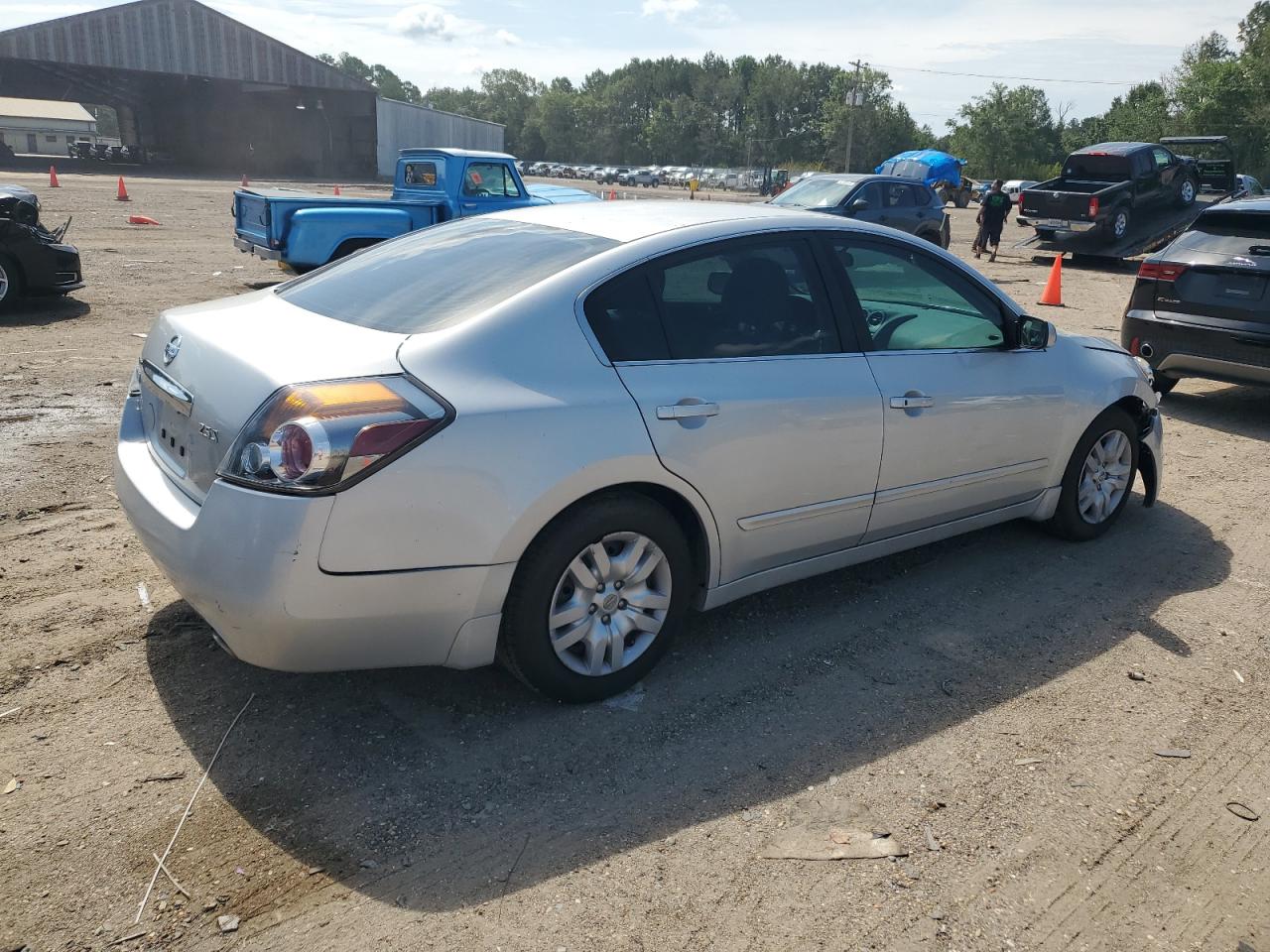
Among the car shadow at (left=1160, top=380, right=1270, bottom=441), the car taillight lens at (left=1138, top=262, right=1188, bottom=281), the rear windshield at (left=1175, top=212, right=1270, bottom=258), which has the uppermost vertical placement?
the rear windshield at (left=1175, top=212, right=1270, bottom=258)

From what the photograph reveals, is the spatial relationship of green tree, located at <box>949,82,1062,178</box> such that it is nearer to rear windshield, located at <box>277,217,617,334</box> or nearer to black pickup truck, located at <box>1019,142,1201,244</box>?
black pickup truck, located at <box>1019,142,1201,244</box>

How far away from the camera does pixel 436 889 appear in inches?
99.5

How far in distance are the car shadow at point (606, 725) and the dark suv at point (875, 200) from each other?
1186 centimetres

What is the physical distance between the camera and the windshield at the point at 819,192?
15.5 m

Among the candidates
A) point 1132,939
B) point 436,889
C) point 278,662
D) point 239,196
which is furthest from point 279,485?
point 239,196

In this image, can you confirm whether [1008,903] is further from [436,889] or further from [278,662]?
[278,662]

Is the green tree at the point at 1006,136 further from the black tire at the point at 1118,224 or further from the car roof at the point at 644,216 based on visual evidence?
the car roof at the point at 644,216

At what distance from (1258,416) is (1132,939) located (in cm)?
718

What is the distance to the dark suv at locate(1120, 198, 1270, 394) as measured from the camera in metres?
7.34

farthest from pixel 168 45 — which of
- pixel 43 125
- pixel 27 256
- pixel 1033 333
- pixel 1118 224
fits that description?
pixel 1033 333

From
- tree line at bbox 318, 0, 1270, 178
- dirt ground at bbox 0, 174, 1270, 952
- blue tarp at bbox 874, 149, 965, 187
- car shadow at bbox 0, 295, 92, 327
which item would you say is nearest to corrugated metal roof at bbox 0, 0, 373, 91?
tree line at bbox 318, 0, 1270, 178

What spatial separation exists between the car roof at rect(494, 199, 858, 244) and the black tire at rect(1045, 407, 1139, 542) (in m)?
1.83

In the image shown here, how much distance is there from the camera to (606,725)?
3.28m

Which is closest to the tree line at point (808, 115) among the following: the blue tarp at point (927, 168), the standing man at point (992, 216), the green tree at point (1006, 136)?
the green tree at point (1006, 136)
